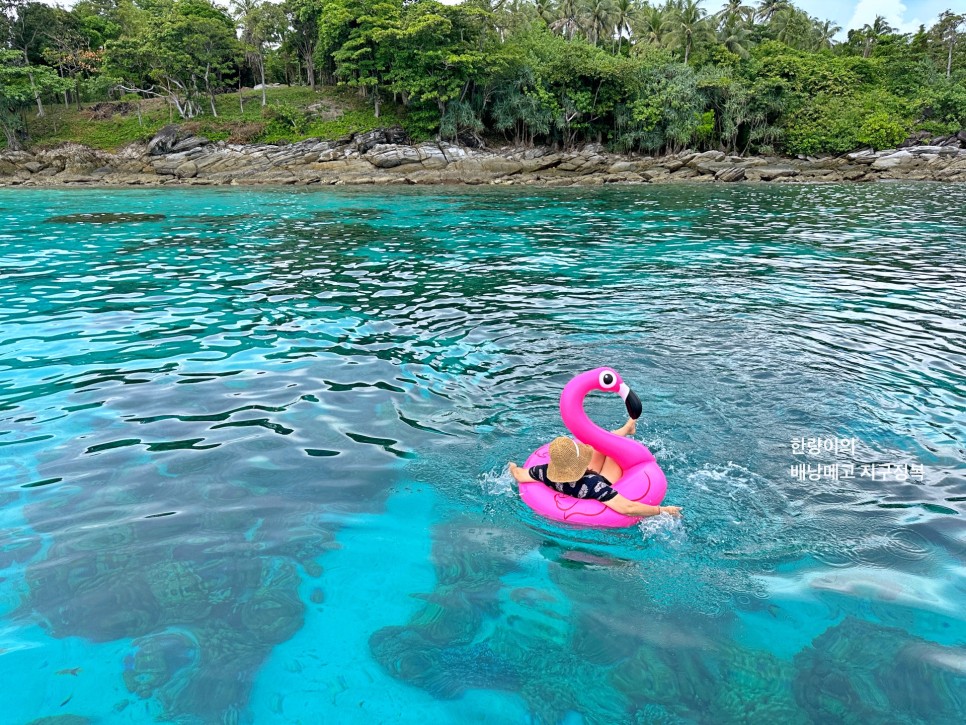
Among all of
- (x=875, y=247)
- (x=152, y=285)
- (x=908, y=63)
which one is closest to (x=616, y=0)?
(x=908, y=63)

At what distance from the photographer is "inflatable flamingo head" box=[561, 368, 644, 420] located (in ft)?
14.6

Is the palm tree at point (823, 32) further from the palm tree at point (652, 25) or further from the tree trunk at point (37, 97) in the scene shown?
the tree trunk at point (37, 97)

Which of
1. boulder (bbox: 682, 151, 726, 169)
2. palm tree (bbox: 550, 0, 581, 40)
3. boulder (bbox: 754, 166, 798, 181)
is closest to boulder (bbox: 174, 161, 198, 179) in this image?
boulder (bbox: 682, 151, 726, 169)

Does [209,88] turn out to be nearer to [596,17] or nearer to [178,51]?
[178,51]

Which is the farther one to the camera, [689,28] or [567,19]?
[567,19]

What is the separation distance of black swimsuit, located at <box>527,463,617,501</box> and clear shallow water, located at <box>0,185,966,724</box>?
0.93ft

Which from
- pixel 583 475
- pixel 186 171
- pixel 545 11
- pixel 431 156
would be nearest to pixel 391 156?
pixel 431 156

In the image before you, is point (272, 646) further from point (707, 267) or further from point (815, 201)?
point (815, 201)

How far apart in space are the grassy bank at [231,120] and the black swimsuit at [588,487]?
45499mm

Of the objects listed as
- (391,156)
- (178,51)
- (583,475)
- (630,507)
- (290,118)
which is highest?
(178,51)

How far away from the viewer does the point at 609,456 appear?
488cm

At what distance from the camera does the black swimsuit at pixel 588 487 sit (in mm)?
4531

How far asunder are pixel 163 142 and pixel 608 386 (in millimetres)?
48402

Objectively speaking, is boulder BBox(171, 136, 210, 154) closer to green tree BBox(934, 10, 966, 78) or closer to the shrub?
the shrub
